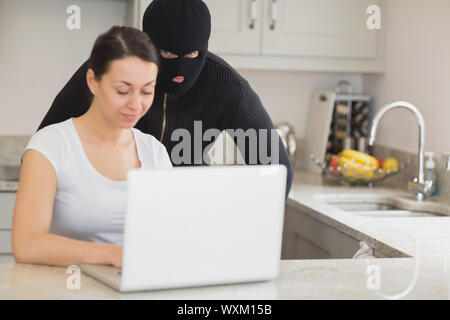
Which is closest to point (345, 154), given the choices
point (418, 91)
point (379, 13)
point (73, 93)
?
point (418, 91)

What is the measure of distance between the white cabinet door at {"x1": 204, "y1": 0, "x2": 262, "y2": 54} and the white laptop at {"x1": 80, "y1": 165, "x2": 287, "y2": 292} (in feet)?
5.88

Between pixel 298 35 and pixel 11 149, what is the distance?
132cm

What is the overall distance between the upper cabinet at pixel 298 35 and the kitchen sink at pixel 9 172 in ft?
3.17

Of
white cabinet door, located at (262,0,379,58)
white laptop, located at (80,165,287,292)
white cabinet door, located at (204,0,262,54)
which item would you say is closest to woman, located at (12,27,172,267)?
white laptop, located at (80,165,287,292)

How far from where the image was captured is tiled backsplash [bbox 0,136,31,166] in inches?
126

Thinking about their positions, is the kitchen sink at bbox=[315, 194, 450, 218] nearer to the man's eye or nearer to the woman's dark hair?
the man's eye

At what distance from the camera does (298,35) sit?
10.3 feet

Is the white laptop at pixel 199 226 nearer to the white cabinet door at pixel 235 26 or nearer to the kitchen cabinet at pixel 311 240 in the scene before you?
the kitchen cabinet at pixel 311 240

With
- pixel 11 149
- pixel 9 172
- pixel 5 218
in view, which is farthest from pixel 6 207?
pixel 11 149

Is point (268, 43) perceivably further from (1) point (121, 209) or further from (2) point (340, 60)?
(1) point (121, 209)

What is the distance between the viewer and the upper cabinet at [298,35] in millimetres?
3064

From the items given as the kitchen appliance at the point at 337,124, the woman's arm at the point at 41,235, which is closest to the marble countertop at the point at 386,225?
the kitchen appliance at the point at 337,124

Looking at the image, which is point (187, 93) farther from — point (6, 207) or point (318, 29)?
point (318, 29)
